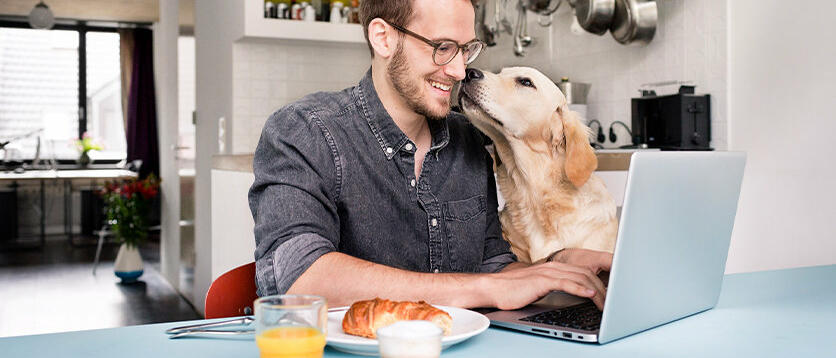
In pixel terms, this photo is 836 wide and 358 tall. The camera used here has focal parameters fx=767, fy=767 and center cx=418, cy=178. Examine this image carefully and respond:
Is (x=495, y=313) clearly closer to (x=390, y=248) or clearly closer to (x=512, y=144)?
(x=390, y=248)

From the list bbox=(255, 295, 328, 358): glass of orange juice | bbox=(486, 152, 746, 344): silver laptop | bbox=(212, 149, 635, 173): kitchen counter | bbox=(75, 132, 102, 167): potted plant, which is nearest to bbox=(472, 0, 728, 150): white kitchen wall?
bbox=(212, 149, 635, 173): kitchen counter

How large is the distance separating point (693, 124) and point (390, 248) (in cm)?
166

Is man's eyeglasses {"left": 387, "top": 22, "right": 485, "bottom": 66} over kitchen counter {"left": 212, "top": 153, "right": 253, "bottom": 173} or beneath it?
over

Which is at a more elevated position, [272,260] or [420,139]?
[420,139]

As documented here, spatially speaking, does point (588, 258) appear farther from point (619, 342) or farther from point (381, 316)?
point (381, 316)

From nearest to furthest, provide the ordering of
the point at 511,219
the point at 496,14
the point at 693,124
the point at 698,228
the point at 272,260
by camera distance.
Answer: the point at 698,228
the point at 272,260
the point at 511,219
the point at 693,124
the point at 496,14

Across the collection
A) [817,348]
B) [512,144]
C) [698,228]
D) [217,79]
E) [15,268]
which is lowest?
[15,268]

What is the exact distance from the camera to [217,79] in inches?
169

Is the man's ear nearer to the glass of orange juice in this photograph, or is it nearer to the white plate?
the white plate

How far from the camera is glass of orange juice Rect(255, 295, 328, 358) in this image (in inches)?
27.5

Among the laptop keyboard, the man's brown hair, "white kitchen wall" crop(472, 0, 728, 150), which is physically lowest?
the laptop keyboard

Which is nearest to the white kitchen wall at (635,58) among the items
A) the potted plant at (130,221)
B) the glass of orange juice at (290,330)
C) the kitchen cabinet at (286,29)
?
the kitchen cabinet at (286,29)

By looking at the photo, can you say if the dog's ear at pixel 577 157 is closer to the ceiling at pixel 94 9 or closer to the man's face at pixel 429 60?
the man's face at pixel 429 60

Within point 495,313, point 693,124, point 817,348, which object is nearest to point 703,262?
point 817,348
